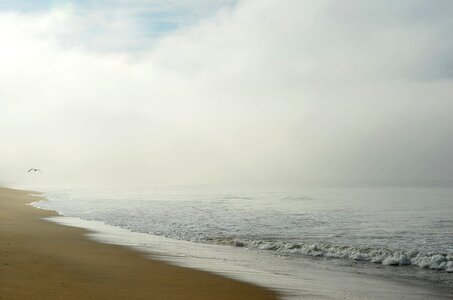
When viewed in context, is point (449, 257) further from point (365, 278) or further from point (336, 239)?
point (336, 239)

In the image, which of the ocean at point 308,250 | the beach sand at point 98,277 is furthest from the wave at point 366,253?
the beach sand at point 98,277

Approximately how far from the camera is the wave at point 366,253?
14.6 metres

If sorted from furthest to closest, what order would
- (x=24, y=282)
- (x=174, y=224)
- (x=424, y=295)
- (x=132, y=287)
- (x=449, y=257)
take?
(x=174, y=224) → (x=449, y=257) → (x=424, y=295) → (x=132, y=287) → (x=24, y=282)

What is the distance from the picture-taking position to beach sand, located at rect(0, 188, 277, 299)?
341 inches

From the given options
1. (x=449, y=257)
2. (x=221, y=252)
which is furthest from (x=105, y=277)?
(x=449, y=257)

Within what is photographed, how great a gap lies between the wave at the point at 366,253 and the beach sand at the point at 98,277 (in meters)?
5.66

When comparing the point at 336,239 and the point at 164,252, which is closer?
the point at 164,252

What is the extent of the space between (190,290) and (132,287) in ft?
4.00

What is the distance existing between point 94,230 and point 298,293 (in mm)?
15129

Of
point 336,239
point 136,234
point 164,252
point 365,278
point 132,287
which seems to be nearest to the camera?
point 132,287

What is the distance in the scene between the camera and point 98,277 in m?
10.3

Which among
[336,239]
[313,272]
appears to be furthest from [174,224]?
[313,272]

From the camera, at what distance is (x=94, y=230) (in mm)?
22578

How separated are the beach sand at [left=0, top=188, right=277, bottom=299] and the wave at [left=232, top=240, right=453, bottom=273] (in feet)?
18.6
